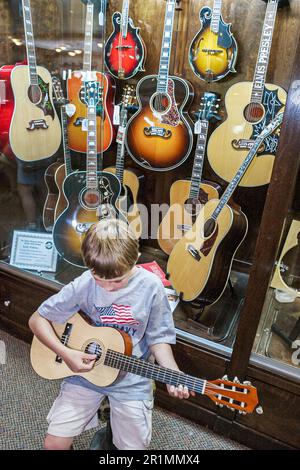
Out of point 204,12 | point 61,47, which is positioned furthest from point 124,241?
point 61,47

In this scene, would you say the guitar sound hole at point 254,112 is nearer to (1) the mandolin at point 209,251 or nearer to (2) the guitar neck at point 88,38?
(1) the mandolin at point 209,251

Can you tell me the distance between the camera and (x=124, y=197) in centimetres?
190

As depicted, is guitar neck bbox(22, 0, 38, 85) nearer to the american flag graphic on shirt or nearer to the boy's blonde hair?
the boy's blonde hair

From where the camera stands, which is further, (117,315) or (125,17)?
(125,17)

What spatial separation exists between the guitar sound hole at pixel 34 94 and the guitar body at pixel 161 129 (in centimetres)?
47

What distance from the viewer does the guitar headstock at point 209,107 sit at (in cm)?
165

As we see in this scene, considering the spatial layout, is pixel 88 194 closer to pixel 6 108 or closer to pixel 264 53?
pixel 6 108

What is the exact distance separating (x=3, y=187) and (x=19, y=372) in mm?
1026

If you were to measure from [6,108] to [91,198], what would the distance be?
2.08 ft

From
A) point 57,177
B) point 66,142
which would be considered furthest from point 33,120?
point 57,177

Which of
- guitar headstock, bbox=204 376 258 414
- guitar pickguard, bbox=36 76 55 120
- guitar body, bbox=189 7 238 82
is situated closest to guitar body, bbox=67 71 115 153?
guitar pickguard, bbox=36 76 55 120

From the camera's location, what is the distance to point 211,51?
1.55m

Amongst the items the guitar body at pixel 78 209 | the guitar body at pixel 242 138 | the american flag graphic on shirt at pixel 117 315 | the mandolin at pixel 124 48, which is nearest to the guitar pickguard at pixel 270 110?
the guitar body at pixel 242 138

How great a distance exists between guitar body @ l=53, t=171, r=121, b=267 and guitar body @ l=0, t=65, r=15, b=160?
0.44 meters
